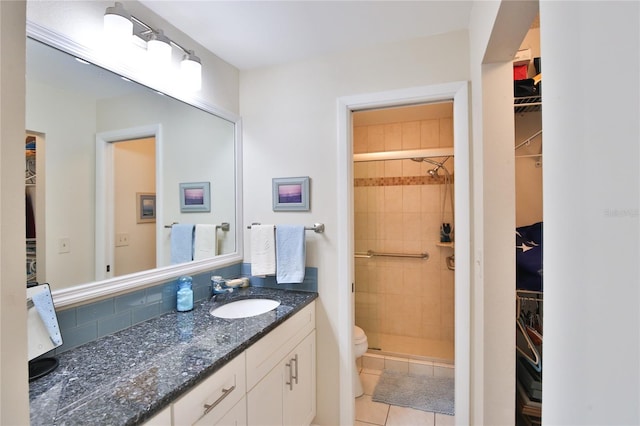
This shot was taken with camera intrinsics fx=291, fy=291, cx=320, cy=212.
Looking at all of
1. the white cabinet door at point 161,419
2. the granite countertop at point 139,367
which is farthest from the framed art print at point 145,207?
the white cabinet door at point 161,419

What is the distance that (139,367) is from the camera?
993mm

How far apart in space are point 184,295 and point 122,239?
42cm

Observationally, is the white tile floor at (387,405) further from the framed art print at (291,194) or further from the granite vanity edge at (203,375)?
the framed art print at (291,194)

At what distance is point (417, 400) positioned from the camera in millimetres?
2143

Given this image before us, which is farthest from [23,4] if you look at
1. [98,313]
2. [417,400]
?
[417,400]

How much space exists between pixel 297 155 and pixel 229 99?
2.03 ft

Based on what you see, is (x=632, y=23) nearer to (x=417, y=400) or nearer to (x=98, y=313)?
(x=98, y=313)

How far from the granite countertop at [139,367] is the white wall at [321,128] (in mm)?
525

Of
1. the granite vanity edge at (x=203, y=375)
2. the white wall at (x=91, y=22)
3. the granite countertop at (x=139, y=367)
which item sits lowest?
the granite vanity edge at (x=203, y=375)

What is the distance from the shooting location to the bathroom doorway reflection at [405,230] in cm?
288

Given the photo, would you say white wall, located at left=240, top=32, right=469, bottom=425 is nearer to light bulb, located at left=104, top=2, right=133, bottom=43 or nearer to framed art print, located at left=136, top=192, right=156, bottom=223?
framed art print, located at left=136, top=192, right=156, bottom=223

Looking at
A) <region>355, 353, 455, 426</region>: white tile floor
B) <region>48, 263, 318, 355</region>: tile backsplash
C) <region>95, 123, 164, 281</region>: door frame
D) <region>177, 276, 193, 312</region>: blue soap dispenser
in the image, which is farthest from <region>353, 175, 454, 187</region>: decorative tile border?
<region>95, 123, 164, 281</region>: door frame

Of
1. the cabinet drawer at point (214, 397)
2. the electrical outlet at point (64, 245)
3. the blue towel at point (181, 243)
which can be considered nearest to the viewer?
the cabinet drawer at point (214, 397)

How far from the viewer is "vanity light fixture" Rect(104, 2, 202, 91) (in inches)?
47.4
